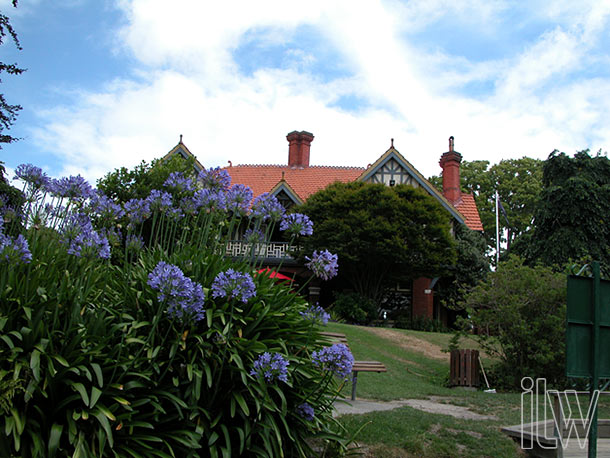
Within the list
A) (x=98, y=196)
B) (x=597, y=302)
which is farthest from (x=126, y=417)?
(x=597, y=302)

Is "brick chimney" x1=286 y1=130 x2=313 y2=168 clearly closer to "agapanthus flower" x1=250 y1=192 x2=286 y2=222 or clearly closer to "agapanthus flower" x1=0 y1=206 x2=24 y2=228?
"agapanthus flower" x1=250 y1=192 x2=286 y2=222

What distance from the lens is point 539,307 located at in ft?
44.8

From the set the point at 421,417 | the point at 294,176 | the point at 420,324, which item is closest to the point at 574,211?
the point at 420,324

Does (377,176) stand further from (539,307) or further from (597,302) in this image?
(597,302)

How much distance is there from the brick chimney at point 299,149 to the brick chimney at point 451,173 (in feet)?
27.2

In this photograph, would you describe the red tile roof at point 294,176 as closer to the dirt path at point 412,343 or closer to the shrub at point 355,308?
the shrub at point 355,308

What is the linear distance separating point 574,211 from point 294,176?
51.7ft

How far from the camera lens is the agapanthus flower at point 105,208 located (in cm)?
511

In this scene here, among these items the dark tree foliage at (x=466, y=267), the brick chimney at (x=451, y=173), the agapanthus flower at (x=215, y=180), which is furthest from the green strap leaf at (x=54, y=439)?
the brick chimney at (x=451, y=173)

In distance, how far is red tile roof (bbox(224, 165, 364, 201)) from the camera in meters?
32.4

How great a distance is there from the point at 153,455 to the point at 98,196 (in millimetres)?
2382

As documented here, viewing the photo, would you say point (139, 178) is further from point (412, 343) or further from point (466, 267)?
point (466, 267)

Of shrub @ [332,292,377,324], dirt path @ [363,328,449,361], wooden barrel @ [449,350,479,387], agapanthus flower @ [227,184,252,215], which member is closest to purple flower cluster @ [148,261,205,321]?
agapanthus flower @ [227,184,252,215]

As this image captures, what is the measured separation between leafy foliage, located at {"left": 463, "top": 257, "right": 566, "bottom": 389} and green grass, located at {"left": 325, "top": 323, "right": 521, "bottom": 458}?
1293 mm
